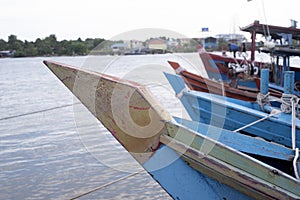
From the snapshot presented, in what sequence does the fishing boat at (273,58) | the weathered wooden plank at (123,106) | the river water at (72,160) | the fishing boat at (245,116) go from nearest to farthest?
the weathered wooden plank at (123,106), the fishing boat at (245,116), the river water at (72,160), the fishing boat at (273,58)

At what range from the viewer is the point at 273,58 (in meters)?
9.73

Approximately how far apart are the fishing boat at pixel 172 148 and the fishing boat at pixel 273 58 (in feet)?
19.5

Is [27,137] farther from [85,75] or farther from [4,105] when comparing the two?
[85,75]

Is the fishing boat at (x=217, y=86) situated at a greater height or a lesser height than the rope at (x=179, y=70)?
lesser

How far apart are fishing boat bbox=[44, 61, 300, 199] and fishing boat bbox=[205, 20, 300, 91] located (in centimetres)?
594

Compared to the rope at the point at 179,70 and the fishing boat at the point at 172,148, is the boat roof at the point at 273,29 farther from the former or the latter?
the fishing boat at the point at 172,148

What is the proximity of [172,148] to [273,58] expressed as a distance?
773cm

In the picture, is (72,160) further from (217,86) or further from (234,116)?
(234,116)

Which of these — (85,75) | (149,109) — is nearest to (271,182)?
(149,109)

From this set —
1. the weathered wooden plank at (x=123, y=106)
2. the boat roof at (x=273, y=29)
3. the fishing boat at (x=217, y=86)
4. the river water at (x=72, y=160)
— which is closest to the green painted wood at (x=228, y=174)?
the weathered wooden plank at (x=123, y=106)

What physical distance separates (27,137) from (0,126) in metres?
2.10

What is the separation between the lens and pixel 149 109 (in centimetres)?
274

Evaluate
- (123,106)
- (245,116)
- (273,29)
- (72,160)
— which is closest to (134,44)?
(123,106)

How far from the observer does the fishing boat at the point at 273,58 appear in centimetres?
863
